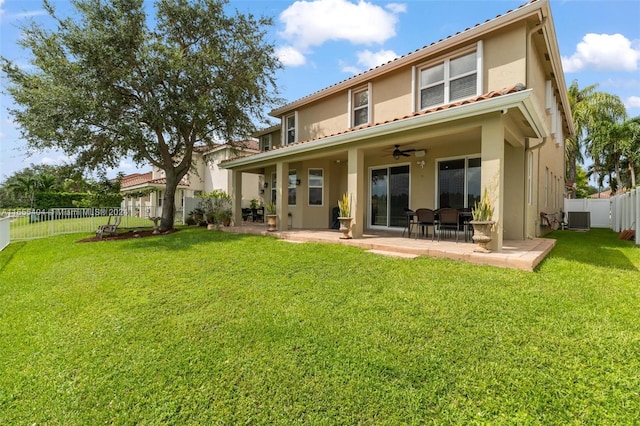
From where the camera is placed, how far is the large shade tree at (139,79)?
35.8 feet

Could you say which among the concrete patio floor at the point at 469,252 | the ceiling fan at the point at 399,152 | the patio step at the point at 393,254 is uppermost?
the ceiling fan at the point at 399,152

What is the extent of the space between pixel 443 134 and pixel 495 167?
158cm

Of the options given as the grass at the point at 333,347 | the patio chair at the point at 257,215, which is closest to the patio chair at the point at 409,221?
the grass at the point at 333,347

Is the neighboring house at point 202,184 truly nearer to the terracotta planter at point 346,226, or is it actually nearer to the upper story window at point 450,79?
the terracotta planter at point 346,226

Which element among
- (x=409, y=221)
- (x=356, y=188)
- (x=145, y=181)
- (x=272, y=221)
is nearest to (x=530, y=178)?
(x=409, y=221)

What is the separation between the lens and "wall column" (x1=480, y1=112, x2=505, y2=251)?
234 inches

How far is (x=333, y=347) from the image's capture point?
3289 millimetres

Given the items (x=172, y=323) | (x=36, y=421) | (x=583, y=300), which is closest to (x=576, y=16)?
(x=583, y=300)

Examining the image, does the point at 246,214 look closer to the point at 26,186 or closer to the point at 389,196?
the point at 389,196

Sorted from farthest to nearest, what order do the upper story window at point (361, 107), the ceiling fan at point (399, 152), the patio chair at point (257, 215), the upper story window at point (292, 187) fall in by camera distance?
the patio chair at point (257, 215) → the upper story window at point (292, 187) → the upper story window at point (361, 107) → the ceiling fan at point (399, 152)

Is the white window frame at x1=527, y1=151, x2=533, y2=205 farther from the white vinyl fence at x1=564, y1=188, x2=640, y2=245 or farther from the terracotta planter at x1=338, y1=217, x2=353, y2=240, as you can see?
the white vinyl fence at x1=564, y1=188, x2=640, y2=245

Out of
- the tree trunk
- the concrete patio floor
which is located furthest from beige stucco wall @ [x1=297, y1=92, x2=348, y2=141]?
the tree trunk

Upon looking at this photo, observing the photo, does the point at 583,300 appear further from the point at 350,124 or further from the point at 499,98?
the point at 350,124

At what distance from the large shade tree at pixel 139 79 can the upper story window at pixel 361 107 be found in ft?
15.2
